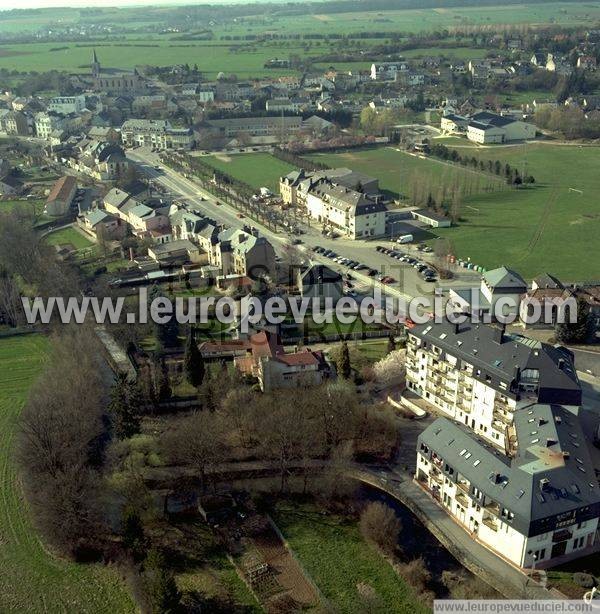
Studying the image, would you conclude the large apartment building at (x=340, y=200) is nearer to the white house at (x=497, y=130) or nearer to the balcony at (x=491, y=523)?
the white house at (x=497, y=130)

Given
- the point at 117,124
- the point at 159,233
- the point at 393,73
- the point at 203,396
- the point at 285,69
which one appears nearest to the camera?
the point at 203,396

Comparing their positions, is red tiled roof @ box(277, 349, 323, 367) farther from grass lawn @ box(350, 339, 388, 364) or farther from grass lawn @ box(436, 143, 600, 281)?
grass lawn @ box(436, 143, 600, 281)

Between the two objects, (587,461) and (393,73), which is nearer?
(587,461)

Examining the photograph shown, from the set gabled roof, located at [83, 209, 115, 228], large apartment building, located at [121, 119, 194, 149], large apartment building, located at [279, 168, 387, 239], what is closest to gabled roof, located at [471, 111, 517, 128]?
large apartment building, located at [279, 168, 387, 239]

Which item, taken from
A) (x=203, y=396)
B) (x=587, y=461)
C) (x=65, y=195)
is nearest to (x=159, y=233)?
(x=65, y=195)

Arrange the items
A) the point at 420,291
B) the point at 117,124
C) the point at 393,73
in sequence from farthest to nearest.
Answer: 1. the point at 393,73
2. the point at 117,124
3. the point at 420,291

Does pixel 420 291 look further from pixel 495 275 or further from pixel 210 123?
pixel 210 123

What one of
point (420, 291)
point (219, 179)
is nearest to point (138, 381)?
point (420, 291)

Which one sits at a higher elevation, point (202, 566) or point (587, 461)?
point (587, 461)

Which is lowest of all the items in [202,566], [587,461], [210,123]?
[202,566]
